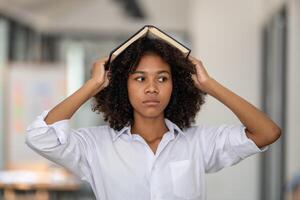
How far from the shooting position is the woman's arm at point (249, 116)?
1.87m

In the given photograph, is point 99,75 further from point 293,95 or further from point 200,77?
point 293,95

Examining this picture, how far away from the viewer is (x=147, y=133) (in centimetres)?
190

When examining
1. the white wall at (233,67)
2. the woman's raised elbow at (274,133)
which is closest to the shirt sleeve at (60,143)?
the woman's raised elbow at (274,133)

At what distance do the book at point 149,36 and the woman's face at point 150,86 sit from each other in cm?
6

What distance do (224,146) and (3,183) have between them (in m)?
4.35

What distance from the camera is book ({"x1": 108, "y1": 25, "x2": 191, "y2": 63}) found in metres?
1.80

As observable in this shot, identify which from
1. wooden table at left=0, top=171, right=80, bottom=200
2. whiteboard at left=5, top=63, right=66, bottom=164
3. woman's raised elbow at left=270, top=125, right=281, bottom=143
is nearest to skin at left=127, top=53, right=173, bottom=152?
woman's raised elbow at left=270, top=125, right=281, bottom=143

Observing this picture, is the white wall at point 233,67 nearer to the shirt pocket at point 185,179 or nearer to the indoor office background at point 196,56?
the indoor office background at point 196,56

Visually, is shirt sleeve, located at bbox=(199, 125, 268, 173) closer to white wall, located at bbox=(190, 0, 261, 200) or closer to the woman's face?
the woman's face

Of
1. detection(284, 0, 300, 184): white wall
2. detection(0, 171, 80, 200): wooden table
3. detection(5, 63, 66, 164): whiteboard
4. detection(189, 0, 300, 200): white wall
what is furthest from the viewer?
detection(189, 0, 300, 200): white wall

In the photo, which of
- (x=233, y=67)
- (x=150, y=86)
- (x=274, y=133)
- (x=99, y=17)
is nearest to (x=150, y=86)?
(x=150, y=86)

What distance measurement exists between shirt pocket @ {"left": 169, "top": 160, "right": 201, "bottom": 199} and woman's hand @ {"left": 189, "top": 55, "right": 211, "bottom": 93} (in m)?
0.22

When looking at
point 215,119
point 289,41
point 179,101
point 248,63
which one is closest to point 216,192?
point 215,119

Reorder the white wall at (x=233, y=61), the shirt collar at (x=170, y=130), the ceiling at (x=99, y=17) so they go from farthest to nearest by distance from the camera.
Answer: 1. the ceiling at (x=99, y=17)
2. the white wall at (x=233, y=61)
3. the shirt collar at (x=170, y=130)
